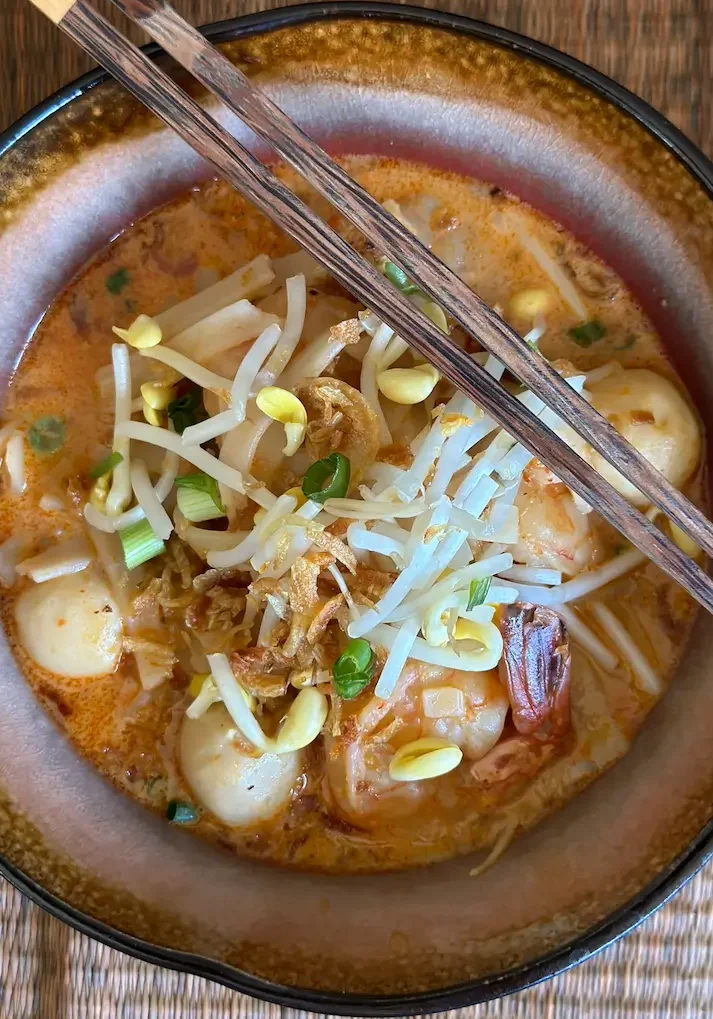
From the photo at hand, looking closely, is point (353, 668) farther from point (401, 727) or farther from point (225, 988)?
point (225, 988)

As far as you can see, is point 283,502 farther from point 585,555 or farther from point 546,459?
point 585,555

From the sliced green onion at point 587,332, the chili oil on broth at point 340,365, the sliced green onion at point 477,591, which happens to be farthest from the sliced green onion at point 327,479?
the sliced green onion at point 587,332

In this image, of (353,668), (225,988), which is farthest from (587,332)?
(225,988)

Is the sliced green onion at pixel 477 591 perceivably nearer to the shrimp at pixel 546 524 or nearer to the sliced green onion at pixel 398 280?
the shrimp at pixel 546 524

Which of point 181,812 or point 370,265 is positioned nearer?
point 370,265

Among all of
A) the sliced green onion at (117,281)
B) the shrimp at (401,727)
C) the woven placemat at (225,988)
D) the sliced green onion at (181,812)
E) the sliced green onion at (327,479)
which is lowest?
the woven placemat at (225,988)

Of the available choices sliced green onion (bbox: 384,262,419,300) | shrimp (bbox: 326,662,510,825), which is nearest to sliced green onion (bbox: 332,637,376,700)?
shrimp (bbox: 326,662,510,825)

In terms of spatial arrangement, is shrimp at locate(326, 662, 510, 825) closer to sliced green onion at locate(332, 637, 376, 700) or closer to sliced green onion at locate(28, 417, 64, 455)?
sliced green onion at locate(332, 637, 376, 700)
